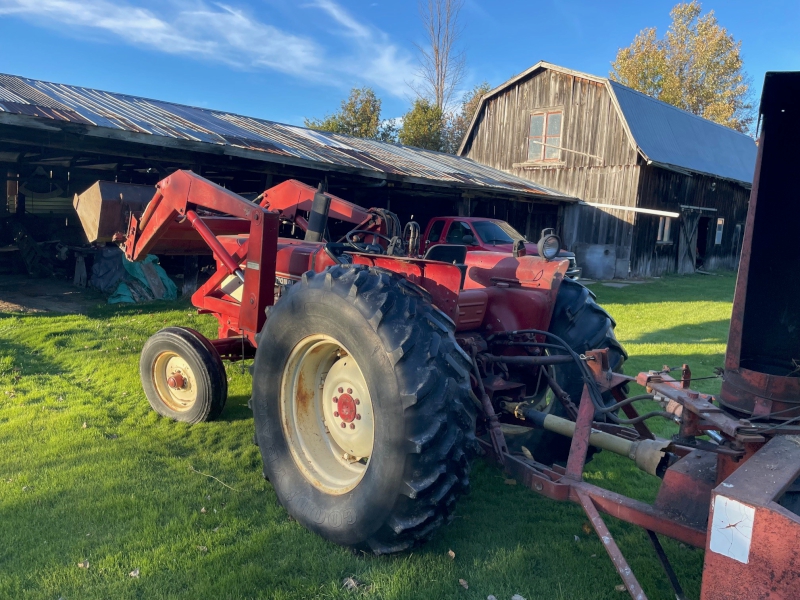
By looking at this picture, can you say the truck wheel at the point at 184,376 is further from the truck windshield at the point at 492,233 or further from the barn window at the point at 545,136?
the barn window at the point at 545,136

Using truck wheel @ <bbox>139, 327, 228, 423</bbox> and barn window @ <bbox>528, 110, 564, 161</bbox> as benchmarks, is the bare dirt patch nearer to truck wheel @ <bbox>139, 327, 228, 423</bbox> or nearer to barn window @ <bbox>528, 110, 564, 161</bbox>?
truck wheel @ <bbox>139, 327, 228, 423</bbox>

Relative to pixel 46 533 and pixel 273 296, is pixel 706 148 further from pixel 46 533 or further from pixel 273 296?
pixel 46 533

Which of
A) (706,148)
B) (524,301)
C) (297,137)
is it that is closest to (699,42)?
(706,148)

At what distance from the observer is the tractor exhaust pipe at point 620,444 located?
2742 mm

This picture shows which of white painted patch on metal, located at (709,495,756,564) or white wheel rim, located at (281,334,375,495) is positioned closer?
white painted patch on metal, located at (709,495,756,564)

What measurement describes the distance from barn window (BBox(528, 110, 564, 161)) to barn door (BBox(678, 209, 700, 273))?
5593mm

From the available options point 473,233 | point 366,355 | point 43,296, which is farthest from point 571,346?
point 43,296

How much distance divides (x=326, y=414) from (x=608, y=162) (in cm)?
1957

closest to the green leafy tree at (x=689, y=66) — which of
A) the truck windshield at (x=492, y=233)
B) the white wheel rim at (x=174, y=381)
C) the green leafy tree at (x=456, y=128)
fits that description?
the green leafy tree at (x=456, y=128)

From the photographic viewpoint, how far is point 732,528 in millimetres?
1760

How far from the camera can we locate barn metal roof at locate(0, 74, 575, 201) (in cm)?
840

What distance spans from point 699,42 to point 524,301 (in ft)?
143

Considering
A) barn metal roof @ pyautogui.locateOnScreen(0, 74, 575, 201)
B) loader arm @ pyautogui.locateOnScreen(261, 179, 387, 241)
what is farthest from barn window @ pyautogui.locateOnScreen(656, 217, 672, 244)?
loader arm @ pyautogui.locateOnScreen(261, 179, 387, 241)

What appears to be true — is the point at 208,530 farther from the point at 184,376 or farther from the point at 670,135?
the point at 670,135
